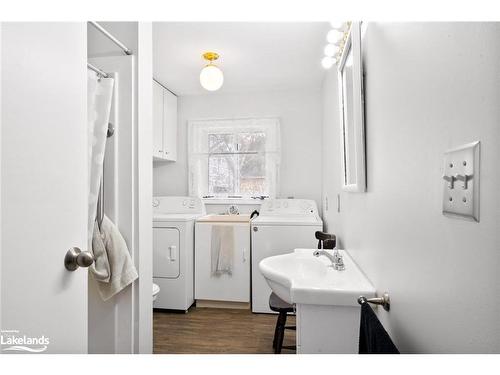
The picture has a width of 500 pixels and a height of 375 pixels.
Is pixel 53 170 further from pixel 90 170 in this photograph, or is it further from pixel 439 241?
pixel 439 241

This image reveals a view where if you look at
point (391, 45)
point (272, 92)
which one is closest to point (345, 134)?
point (391, 45)

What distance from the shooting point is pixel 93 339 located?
1.38 meters

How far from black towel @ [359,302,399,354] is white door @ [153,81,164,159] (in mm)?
2526

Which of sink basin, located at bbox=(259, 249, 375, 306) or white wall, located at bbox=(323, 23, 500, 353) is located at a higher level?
white wall, located at bbox=(323, 23, 500, 353)

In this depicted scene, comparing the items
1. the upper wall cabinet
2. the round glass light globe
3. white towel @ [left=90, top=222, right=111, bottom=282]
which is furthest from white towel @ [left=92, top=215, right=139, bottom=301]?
the upper wall cabinet

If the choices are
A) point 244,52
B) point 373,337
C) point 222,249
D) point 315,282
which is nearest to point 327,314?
point 315,282

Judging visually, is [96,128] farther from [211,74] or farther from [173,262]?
[173,262]

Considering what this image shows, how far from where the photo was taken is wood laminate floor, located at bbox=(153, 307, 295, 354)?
2.06 meters

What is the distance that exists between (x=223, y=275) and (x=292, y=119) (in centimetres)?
183

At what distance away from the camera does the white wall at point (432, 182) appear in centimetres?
43

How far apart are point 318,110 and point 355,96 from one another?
A: 2.08 meters

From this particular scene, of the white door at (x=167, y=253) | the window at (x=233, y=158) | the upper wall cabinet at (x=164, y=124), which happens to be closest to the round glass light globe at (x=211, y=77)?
the upper wall cabinet at (x=164, y=124)

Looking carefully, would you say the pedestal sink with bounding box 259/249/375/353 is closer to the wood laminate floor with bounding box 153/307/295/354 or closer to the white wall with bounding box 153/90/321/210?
the wood laminate floor with bounding box 153/307/295/354
